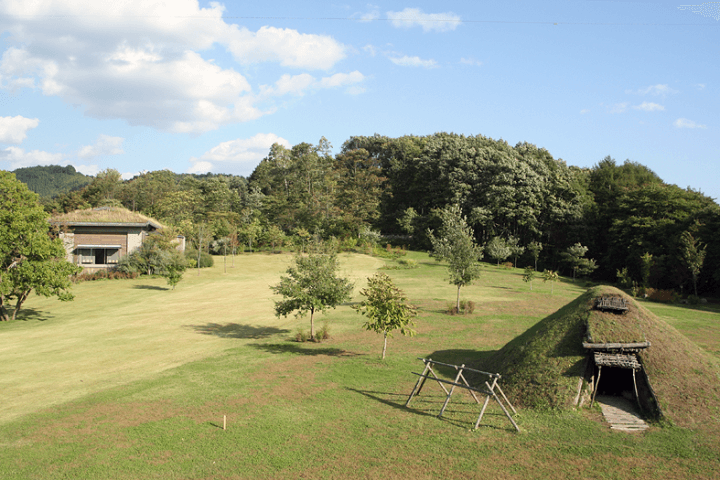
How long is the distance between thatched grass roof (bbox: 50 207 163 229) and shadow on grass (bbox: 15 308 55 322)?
64.7ft

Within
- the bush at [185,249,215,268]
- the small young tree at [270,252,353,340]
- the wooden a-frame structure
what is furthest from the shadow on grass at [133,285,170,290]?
the wooden a-frame structure

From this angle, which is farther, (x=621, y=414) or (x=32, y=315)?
(x=32, y=315)

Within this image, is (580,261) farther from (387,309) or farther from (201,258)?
(201,258)

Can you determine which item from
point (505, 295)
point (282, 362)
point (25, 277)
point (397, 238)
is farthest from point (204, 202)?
point (282, 362)

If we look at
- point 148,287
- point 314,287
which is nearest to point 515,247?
point 314,287

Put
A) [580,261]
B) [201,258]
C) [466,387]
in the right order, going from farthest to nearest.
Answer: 1. [201,258]
2. [580,261]
3. [466,387]

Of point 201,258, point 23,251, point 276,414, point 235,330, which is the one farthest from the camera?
point 201,258

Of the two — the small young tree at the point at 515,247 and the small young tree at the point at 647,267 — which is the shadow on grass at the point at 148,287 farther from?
the small young tree at the point at 647,267

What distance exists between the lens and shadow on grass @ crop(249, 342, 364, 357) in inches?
874

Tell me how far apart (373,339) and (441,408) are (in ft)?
35.7

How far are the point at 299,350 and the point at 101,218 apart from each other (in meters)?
41.1

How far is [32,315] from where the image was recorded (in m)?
32.0

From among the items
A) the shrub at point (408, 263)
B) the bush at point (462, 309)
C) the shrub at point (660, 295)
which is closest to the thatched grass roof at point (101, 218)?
the shrub at point (408, 263)

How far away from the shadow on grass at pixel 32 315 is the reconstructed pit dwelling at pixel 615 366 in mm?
32008
